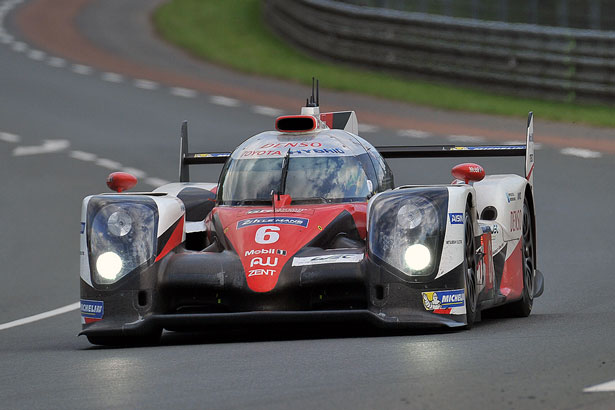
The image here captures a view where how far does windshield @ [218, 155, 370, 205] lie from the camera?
9.92m

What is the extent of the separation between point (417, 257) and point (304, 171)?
157 centimetres

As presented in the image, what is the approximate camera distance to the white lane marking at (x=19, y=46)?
113 feet

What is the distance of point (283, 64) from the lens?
30.6 meters

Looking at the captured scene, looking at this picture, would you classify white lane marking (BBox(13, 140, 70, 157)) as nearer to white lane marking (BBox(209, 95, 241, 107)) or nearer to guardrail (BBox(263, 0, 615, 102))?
white lane marking (BBox(209, 95, 241, 107))

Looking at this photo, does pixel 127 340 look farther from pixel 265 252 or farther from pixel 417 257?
pixel 417 257

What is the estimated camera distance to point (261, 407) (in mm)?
6184

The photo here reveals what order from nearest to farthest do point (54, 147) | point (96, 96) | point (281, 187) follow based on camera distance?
point (281, 187) → point (54, 147) → point (96, 96)

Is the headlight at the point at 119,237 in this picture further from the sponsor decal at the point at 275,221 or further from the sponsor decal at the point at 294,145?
the sponsor decal at the point at 294,145

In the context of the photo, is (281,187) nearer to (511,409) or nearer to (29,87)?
(511,409)

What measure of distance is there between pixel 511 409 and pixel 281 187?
4358mm

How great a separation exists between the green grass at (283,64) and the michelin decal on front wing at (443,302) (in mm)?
15213

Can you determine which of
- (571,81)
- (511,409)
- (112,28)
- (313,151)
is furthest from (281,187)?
(112,28)

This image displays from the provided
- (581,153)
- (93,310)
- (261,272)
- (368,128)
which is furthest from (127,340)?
(368,128)

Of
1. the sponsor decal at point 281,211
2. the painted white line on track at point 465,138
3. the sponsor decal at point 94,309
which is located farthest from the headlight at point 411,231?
the painted white line on track at point 465,138
